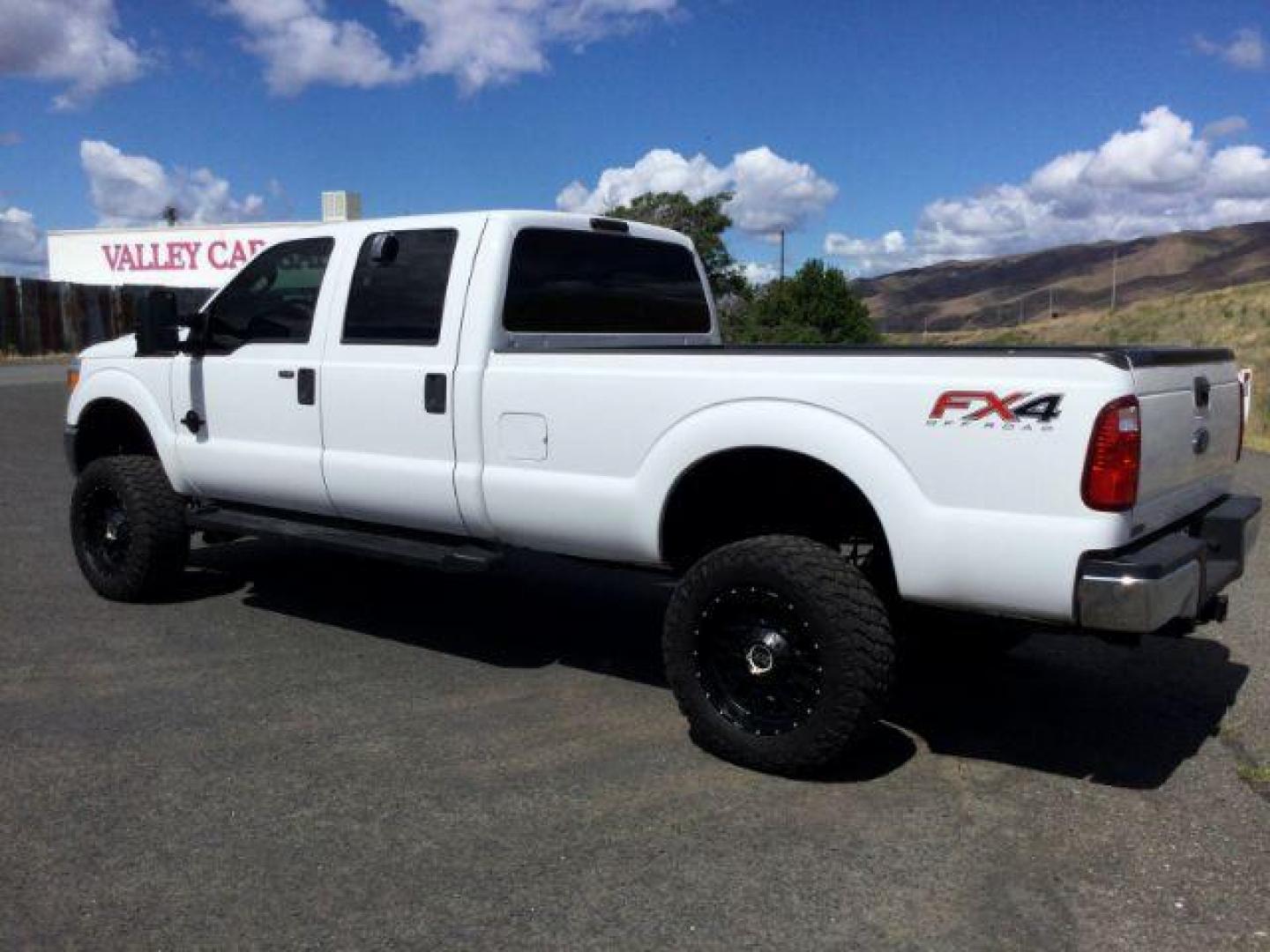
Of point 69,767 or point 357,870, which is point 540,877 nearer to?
point 357,870

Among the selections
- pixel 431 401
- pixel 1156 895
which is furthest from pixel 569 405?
pixel 1156 895

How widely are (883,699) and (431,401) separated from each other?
2.30m

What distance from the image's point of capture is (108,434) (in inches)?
277

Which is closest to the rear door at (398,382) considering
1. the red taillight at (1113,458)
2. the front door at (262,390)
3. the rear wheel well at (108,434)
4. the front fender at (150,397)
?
the front door at (262,390)

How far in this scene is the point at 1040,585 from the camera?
366 cm

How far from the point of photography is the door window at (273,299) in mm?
5812

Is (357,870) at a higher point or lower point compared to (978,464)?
lower

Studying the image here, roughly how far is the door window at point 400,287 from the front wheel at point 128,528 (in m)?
1.62

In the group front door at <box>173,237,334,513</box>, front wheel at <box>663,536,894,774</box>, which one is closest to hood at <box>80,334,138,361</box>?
front door at <box>173,237,334,513</box>

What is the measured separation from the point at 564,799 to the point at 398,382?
6.94 ft

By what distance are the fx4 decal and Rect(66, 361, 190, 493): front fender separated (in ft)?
13.9

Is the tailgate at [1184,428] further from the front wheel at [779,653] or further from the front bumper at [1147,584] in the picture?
the front wheel at [779,653]

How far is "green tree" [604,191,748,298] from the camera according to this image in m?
31.7

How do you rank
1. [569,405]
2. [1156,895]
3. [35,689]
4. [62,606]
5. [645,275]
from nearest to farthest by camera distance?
[1156,895], [569,405], [35,689], [645,275], [62,606]
